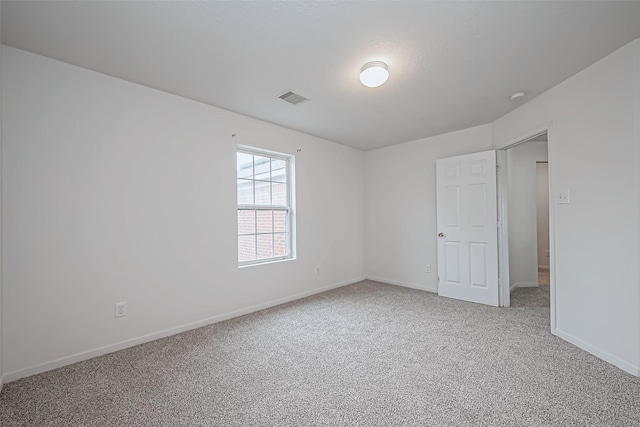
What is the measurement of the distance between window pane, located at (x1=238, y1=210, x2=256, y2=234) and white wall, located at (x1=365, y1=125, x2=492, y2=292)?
2.38 metres

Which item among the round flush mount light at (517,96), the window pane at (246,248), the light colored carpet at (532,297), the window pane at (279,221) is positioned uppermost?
the round flush mount light at (517,96)

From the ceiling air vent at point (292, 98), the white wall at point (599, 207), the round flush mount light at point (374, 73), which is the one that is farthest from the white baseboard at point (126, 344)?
the white wall at point (599, 207)

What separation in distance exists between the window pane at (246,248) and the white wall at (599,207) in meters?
3.32

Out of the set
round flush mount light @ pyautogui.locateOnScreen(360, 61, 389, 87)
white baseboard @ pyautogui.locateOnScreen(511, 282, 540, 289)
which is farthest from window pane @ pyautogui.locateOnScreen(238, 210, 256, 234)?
white baseboard @ pyautogui.locateOnScreen(511, 282, 540, 289)

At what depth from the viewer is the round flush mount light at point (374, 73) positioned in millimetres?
2363

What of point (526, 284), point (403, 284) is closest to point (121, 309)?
point (403, 284)

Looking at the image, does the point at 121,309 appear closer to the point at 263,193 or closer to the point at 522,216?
the point at 263,193

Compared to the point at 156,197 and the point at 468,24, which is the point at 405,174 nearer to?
the point at 468,24

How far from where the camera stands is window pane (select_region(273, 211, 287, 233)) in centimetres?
409

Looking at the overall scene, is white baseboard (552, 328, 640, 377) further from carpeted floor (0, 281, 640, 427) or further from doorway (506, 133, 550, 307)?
doorway (506, 133, 550, 307)

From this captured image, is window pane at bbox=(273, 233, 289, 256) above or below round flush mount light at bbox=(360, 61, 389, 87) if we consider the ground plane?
below

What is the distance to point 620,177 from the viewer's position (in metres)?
2.25

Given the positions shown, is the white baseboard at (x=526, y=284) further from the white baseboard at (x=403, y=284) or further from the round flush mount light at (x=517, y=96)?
the round flush mount light at (x=517, y=96)

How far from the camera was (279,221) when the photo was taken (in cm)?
416
